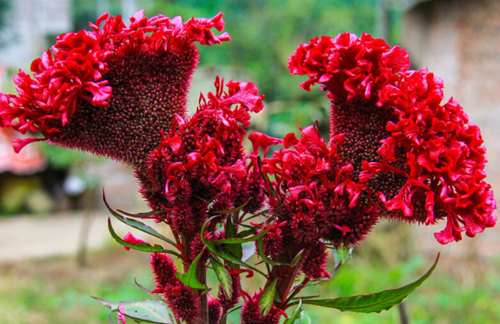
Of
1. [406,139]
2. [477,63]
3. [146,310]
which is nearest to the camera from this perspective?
[406,139]

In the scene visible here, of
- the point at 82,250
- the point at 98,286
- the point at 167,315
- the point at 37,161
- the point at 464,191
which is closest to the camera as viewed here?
the point at 464,191

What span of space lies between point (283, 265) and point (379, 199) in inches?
6.2

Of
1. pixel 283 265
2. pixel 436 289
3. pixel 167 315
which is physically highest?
pixel 283 265

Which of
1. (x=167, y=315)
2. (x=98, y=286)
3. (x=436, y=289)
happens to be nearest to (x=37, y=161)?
(x=98, y=286)

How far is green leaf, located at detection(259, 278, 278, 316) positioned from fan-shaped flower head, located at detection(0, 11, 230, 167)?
0.23 metres

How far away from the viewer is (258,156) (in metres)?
0.62

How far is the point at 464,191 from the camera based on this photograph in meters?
0.57

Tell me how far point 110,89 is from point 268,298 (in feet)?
1.05

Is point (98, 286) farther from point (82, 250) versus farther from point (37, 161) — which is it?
point (37, 161)

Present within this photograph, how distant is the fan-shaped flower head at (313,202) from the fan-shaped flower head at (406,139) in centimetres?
2

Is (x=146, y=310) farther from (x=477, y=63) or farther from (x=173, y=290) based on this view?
(x=477, y=63)

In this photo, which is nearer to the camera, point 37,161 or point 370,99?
point 370,99

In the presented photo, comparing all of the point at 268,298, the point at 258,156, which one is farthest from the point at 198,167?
the point at 268,298

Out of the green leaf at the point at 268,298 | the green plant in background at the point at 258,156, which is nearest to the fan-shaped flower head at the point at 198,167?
the green plant in background at the point at 258,156
